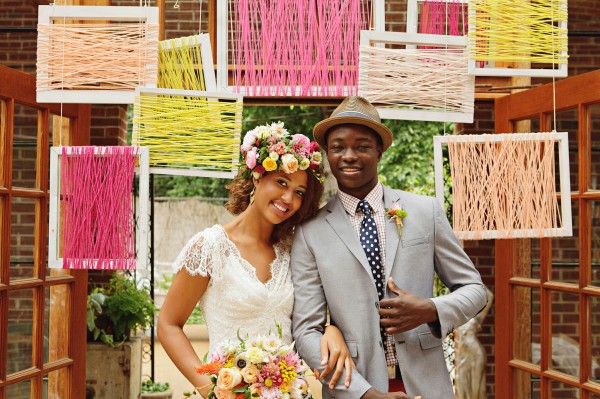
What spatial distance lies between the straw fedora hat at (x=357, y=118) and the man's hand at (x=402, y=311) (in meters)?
0.55

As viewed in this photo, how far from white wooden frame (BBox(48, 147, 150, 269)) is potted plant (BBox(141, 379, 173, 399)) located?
Result: 448cm

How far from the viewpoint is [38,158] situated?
3414 millimetres

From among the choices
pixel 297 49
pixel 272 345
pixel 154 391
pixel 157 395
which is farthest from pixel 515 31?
pixel 154 391

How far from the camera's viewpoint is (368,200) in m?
2.83

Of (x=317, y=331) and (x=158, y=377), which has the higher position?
(x=317, y=331)

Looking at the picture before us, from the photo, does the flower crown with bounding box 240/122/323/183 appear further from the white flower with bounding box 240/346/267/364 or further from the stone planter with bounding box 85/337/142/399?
the stone planter with bounding box 85/337/142/399

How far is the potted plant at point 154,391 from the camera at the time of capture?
23.6 ft

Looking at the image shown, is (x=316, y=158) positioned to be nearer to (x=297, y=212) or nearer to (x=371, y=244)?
(x=297, y=212)

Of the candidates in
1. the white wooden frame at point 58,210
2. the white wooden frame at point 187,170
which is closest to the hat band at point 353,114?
the white wooden frame at point 187,170

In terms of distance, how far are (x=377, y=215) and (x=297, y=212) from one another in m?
0.31

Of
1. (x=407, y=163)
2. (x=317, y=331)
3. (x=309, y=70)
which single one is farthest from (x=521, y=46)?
(x=407, y=163)

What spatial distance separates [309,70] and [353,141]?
2.29ft

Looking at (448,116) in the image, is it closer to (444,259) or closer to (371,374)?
(444,259)

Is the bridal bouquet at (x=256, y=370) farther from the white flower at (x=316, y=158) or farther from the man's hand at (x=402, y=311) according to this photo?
the white flower at (x=316, y=158)
